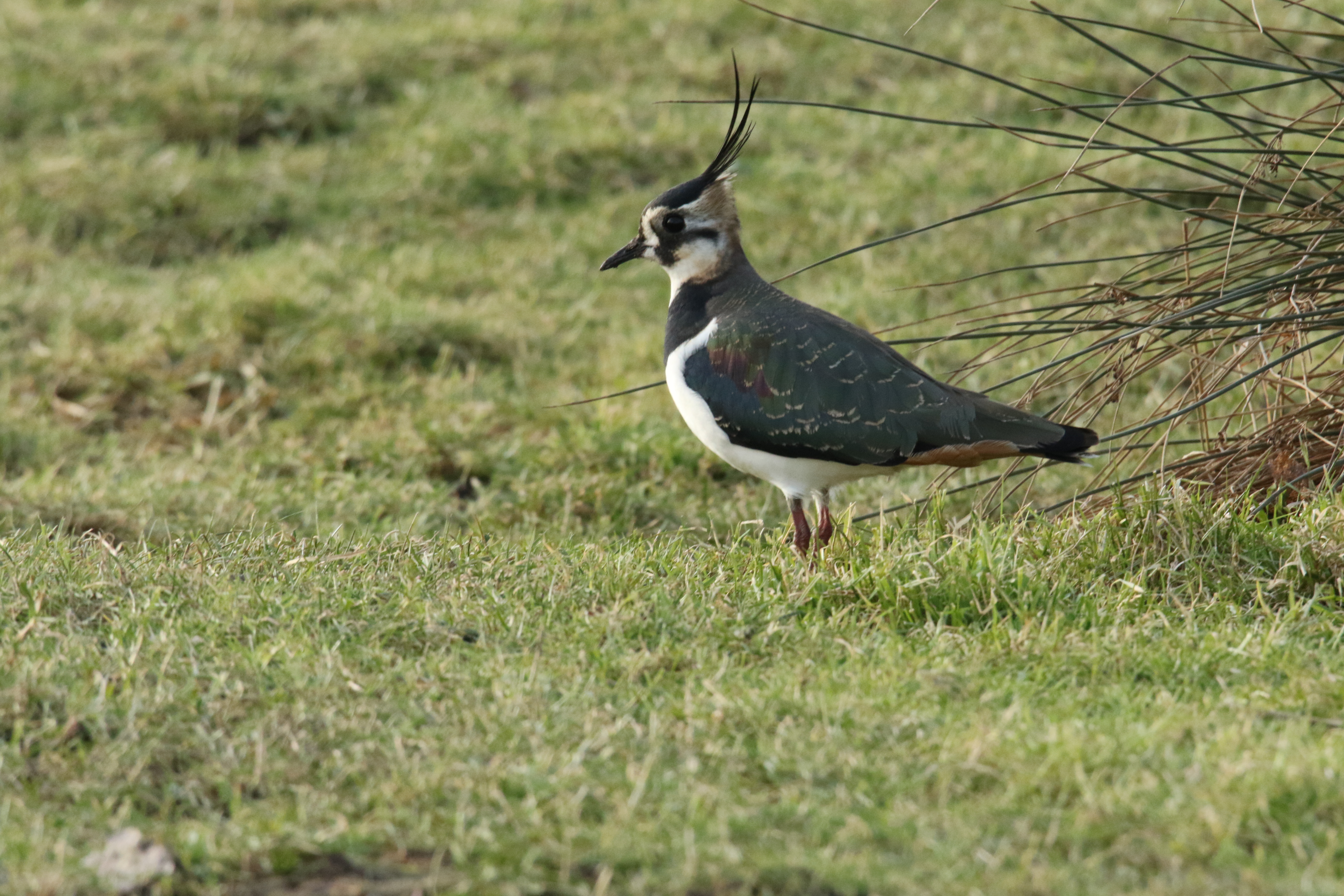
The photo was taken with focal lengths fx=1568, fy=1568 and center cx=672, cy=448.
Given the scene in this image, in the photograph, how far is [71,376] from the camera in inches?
281

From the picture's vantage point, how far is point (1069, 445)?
14.2 feet

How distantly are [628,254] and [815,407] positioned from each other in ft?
3.42

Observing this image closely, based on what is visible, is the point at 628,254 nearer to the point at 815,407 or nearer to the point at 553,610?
the point at 815,407

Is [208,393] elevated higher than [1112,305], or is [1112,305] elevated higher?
[1112,305]

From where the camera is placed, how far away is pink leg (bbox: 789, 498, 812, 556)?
441 centimetres

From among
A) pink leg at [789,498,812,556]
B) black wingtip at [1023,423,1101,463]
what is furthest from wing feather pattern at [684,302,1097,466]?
pink leg at [789,498,812,556]

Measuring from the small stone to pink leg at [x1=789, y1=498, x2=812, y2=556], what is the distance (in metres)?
2.05

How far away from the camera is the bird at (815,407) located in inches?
172

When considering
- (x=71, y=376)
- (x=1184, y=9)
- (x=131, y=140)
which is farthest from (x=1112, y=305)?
(x=131, y=140)

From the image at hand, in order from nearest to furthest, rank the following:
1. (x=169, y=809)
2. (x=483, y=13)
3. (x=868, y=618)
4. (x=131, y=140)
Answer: (x=169, y=809) < (x=868, y=618) < (x=131, y=140) < (x=483, y=13)

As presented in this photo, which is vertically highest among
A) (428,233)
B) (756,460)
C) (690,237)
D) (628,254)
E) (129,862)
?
(690,237)

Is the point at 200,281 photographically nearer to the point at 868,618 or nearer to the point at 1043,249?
the point at 1043,249

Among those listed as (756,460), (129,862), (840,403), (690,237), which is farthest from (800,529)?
(129,862)

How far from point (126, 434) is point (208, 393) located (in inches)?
18.9
